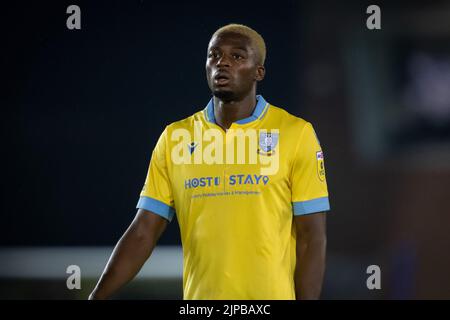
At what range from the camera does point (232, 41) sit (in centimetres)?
243

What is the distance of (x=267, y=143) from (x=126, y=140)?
48.8 inches

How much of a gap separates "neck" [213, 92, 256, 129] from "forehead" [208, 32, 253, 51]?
0.47ft

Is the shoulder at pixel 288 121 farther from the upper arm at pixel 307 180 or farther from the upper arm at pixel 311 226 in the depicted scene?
the upper arm at pixel 311 226

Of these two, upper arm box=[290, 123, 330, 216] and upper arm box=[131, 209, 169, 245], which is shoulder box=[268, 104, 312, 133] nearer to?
upper arm box=[290, 123, 330, 216]

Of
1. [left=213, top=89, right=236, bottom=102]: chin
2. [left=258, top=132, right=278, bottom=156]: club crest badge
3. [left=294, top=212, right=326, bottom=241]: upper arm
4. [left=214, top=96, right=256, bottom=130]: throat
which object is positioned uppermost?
[left=213, top=89, right=236, bottom=102]: chin

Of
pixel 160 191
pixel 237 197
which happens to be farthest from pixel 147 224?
pixel 237 197

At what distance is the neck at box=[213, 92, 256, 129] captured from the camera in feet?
8.12

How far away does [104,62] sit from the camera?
11.6ft

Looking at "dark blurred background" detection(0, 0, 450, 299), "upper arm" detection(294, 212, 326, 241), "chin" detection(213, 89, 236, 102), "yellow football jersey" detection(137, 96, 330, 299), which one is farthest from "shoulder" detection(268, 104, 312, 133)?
"dark blurred background" detection(0, 0, 450, 299)

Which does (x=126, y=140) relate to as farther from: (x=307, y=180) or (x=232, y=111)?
(x=307, y=180)

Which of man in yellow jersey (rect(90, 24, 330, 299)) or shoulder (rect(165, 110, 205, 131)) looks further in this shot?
shoulder (rect(165, 110, 205, 131))

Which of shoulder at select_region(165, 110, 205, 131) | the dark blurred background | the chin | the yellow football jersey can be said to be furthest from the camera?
the dark blurred background

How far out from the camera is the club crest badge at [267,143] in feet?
7.95

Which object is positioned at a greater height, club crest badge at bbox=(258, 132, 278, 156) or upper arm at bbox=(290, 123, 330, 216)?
club crest badge at bbox=(258, 132, 278, 156)
